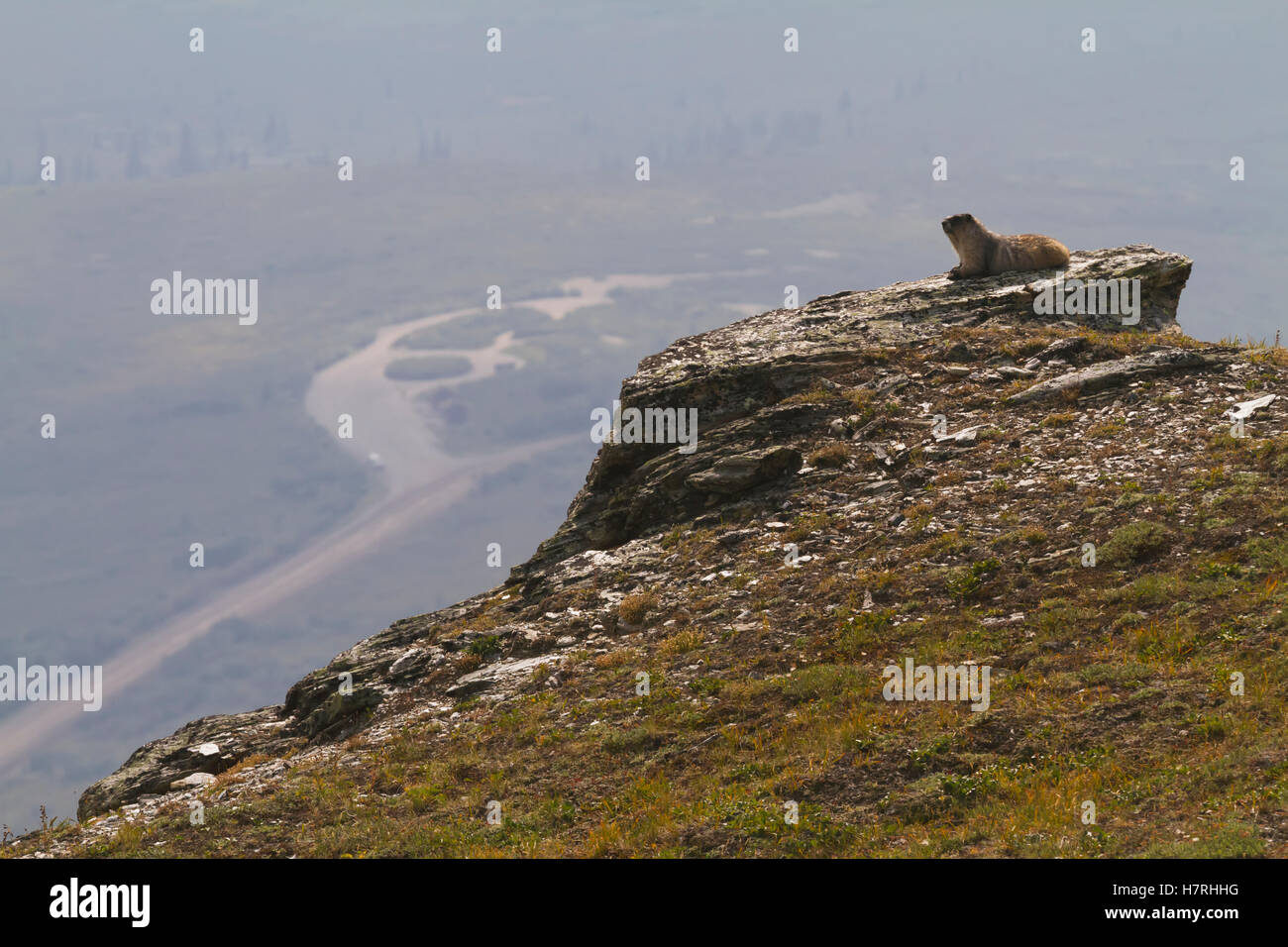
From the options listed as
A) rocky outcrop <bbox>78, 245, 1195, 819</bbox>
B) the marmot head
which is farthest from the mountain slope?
the marmot head

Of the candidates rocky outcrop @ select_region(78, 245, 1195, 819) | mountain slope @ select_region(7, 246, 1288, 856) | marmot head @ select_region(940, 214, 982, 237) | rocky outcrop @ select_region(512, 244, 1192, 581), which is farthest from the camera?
marmot head @ select_region(940, 214, 982, 237)

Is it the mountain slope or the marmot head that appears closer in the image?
the mountain slope

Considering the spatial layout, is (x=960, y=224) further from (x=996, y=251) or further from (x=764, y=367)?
(x=764, y=367)

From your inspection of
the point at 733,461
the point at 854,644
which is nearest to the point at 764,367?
the point at 733,461

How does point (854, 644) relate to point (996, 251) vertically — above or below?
below

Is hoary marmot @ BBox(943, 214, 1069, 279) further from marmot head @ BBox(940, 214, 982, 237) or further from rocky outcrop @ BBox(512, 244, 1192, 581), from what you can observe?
rocky outcrop @ BBox(512, 244, 1192, 581)
